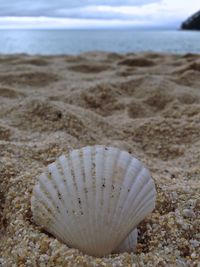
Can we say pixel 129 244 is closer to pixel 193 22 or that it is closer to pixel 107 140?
pixel 107 140

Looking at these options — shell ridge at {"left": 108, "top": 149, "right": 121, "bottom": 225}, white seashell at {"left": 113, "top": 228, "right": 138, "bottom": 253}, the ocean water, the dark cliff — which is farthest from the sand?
the dark cliff

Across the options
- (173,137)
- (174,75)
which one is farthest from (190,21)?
(173,137)

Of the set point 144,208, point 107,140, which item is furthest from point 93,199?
point 107,140

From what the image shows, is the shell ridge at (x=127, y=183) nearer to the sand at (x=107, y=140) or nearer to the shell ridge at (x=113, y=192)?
the shell ridge at (x=113, y=192)

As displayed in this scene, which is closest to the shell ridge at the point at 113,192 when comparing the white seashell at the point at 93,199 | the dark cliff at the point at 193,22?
the white seashell at the point at 93,199

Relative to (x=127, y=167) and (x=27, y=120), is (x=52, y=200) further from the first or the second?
(x=27, y=120)
